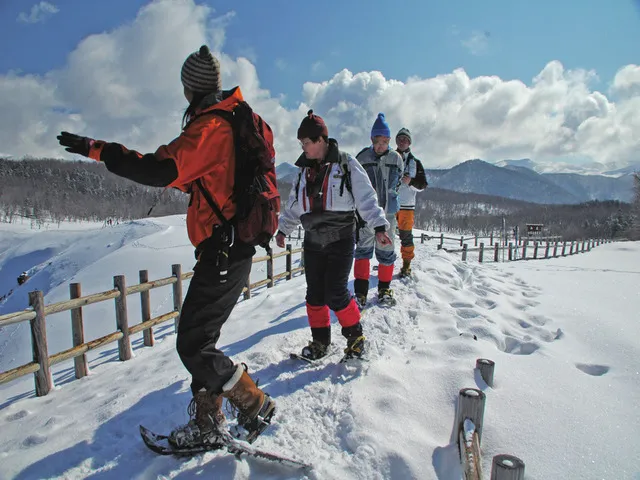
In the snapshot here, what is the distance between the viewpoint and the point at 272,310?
17.6 feet

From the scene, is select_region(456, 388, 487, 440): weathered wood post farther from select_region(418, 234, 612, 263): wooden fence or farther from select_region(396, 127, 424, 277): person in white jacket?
select_region(418, 234, 612, 263): wooden fence

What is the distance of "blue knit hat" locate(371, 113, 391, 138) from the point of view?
480cm

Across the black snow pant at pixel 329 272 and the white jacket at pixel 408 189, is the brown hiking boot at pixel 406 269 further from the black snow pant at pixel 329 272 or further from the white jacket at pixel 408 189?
the black snow pant at pixel 329 272

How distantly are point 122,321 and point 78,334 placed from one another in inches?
22.7

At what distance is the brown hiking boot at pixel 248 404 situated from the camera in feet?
6.47

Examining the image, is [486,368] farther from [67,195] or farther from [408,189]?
[67,195]

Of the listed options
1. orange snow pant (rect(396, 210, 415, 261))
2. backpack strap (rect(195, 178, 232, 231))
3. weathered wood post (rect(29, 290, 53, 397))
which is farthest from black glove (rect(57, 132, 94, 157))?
orange snow pant (rect(396, 210, 415, 261))

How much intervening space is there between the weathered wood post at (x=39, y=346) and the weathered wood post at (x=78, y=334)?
1.44ft

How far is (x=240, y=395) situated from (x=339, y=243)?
4.86 feet

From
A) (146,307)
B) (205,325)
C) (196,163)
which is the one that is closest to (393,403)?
(205,325)

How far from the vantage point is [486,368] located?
2.58m

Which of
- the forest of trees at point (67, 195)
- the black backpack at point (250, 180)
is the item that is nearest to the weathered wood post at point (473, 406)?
the black backpack at point (250, 180)

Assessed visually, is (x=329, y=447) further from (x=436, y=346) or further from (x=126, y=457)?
(x=436, y=346)

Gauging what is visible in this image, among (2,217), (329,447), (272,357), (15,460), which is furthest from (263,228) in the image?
(2,217)
